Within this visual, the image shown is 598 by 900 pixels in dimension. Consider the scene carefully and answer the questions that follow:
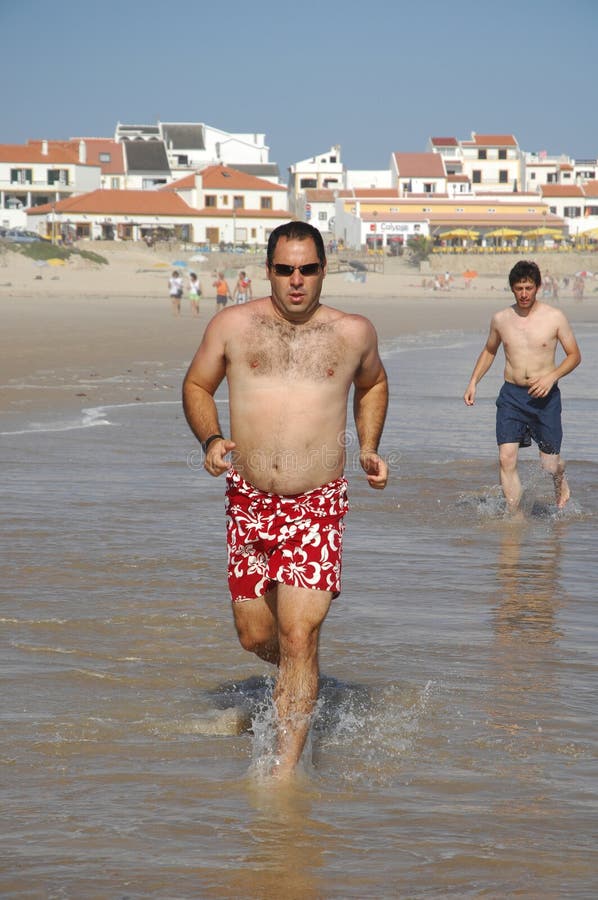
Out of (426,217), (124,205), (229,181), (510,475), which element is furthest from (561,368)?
(229,181)

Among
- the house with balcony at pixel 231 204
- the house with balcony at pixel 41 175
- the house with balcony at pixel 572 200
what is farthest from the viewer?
the house with balcony at pixel 572 200

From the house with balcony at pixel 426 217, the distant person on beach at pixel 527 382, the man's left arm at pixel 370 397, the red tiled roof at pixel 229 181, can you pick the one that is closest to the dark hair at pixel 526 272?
the distant person on beach at pixel 527 382

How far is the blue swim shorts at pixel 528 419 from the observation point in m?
8.24

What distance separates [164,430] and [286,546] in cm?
857

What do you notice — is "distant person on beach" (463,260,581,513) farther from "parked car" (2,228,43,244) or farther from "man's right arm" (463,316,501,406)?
"parked car" (2,228,43,244)

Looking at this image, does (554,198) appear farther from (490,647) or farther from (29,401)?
(490,647)

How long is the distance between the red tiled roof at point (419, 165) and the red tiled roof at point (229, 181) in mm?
13546

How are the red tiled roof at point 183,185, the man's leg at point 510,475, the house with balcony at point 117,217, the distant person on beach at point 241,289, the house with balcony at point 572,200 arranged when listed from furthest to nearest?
the house with balcony at point 572,200 → the red tiled roof at point 183,185 → the house with balcony at point 117,217 → the distant person on beach at point 241,289 → the man's leg at point 510,475

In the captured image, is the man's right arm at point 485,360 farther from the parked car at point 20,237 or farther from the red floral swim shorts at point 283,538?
the parked car at point 20,237

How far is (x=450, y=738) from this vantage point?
443 cm

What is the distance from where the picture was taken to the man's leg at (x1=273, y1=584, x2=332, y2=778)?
3977 mm

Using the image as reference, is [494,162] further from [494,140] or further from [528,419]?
[528,419]

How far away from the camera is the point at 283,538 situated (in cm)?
403

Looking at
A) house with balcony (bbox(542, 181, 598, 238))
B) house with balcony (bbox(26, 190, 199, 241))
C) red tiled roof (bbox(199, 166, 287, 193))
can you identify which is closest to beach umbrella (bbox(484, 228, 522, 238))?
red tiled roof (bbox(199, 166, 287, 193))
